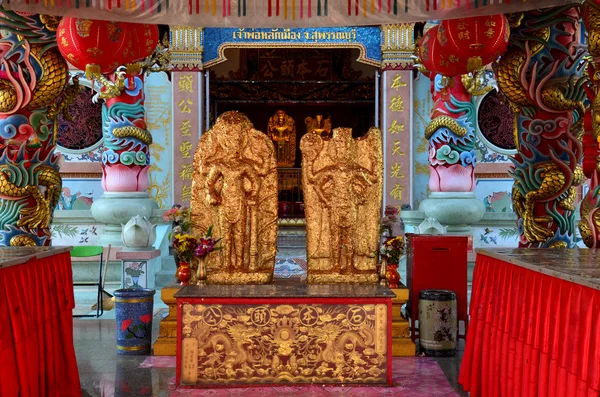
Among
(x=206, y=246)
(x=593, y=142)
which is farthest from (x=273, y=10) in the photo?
(x=593, y=142)

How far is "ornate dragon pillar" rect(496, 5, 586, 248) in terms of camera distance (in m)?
5.46

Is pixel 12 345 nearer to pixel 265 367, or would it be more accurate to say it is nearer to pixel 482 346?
pixel 265 367

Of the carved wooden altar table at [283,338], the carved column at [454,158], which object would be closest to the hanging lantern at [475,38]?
the carved wooden altar table at [283,338]

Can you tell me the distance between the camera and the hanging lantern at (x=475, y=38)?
4.61 meters

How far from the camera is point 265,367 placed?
4.34 metres

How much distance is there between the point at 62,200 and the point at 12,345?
8.96 meters

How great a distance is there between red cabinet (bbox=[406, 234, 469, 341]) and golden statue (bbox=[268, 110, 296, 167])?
10199 mm

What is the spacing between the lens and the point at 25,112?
5547mm

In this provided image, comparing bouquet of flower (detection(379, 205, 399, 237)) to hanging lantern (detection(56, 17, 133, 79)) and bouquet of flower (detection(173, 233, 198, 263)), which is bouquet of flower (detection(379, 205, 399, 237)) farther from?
hanging lantern (detection(56, 17, 133, 79))

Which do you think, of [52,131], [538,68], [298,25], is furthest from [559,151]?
[52,131]


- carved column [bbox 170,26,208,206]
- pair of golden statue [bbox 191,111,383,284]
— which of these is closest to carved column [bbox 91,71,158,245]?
carved column [bbox 170,26,208,206]

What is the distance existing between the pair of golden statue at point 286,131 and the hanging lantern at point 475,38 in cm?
1100

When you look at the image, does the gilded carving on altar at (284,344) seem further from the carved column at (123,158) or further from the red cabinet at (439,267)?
the carved column at (123,158)

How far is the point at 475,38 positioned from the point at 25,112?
3.61 meters
